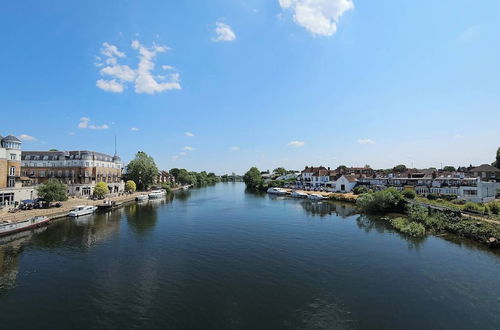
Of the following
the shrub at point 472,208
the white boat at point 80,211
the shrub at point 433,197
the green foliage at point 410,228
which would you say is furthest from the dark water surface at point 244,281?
the shrub at point 433,197

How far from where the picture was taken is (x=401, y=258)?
75.9 feet

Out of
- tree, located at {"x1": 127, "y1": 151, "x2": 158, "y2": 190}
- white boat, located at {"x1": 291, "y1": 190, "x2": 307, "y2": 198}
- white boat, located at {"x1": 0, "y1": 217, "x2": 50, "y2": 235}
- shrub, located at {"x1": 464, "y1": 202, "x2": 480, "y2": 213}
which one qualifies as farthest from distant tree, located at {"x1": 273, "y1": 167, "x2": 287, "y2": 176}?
white boat, located at {"x1": 0, "y1": 217, "x2": 50, "y2": 235}

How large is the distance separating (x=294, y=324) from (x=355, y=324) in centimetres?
303

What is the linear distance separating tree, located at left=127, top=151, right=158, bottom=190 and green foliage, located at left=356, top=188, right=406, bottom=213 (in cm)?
6427

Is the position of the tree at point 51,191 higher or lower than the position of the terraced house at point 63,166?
lower

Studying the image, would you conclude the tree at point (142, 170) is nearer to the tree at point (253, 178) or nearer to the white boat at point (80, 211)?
the white boat at point (80, 211)

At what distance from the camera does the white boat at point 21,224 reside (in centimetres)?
2974

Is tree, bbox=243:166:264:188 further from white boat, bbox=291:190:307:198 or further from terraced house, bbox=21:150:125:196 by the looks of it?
terraced house, bbox=21:150:125:196

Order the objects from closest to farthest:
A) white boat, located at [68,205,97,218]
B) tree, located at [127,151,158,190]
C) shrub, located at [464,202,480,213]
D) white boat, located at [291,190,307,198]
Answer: shrub, located at [464,202,480,213], white boat, located at [68,205,97,218], white boat, located at [291,190,307,198], tree, located at [127,151,158,190]

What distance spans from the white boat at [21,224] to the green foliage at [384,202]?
4862 cm

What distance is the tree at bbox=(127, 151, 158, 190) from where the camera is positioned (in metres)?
85.4

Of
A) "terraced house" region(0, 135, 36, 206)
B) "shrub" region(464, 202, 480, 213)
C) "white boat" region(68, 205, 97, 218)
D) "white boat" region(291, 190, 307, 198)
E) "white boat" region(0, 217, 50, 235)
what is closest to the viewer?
"white boat" region(0, 217, 50, 235)

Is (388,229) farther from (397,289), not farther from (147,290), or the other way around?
(147,290)

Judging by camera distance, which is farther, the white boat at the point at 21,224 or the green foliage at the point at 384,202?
the green foliage at the point at 384,202
